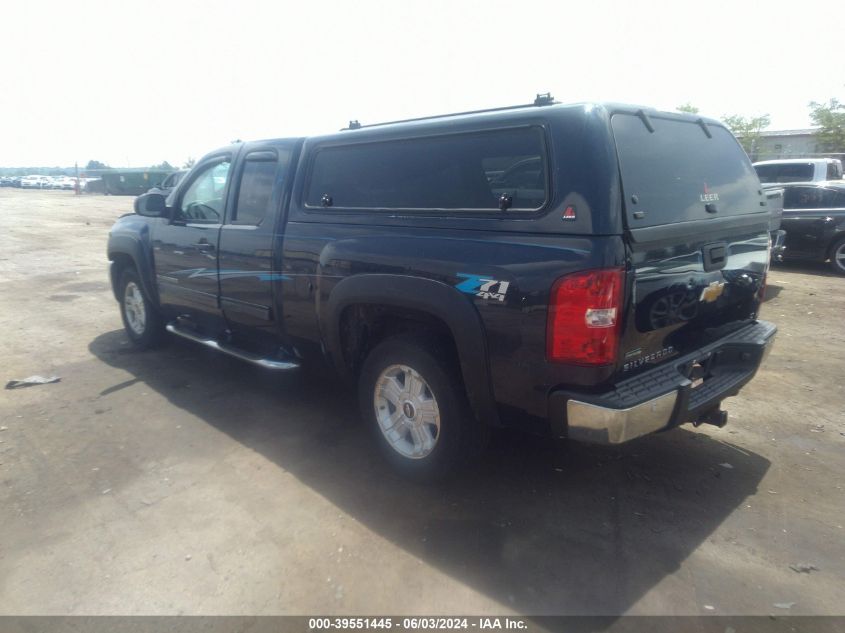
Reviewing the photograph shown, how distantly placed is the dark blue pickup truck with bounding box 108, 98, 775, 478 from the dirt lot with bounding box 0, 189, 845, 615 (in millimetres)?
444

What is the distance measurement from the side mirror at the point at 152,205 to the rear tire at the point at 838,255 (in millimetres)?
10536

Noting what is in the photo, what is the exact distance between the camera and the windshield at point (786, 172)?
1240 centimetres

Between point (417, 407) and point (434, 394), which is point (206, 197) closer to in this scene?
point (417, 407)

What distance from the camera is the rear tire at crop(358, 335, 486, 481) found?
3406 millimetres

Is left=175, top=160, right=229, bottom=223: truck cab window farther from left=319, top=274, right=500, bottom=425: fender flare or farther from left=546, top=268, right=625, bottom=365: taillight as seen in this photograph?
left=546, top=268, right=625, bottom=365: taillight

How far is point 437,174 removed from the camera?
3.50 meters

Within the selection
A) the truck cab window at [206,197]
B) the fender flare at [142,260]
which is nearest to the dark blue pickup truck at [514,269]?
the truck cab window at [206,197]

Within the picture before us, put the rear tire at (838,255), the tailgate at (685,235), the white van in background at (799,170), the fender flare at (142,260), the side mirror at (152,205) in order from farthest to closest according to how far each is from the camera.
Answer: the white van in background at (799,170) < the rear tire at (838,255) < the fender flare at (142,260) < the side mirror at (152,205) < the tailgate at (685,235)

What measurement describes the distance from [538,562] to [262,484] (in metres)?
1.76

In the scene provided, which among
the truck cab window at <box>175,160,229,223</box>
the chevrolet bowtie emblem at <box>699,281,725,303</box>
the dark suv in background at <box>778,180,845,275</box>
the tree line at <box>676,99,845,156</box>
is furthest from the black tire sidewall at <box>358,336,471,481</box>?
the tree line at <box>676,99,845,156</box>

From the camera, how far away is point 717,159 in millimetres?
3748

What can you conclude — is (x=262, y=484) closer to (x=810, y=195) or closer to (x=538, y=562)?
(x=538, y=562)

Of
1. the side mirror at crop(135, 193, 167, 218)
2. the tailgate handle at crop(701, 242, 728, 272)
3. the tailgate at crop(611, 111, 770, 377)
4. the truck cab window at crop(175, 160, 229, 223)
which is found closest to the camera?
the tailgate at crop(611, 111, 770, 377)

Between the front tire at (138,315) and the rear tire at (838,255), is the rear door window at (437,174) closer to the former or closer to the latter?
the front tire at (138,315)
